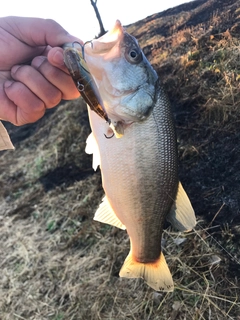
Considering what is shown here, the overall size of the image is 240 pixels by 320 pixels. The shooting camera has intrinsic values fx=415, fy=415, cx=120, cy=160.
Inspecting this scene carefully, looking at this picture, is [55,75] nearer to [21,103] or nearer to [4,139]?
[21,103]

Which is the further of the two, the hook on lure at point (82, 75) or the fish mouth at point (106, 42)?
the fish mouth at point (106, 42)

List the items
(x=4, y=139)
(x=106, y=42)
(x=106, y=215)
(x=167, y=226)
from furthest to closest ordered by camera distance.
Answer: (x=167, y=226), (x=4, y=139), (x=106, y=215), (x=106, y=42)

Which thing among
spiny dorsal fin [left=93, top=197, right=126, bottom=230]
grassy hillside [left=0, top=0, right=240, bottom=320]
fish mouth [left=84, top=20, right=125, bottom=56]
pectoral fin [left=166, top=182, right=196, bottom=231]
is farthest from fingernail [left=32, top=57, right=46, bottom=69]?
grassy hillside [left=0, top=0, right=240, bottom=320]

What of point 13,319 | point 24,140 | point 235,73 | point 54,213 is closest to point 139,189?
point 13,319

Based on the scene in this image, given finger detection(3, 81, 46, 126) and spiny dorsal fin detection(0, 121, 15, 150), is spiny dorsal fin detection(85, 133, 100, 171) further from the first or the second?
spiny dorsal fin detection(0, 121, 15, 150)

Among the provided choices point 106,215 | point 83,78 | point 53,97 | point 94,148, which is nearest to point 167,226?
point 106,215

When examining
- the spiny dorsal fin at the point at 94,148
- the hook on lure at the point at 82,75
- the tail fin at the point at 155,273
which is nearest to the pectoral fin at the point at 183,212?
the tail fin at the point at 155,273

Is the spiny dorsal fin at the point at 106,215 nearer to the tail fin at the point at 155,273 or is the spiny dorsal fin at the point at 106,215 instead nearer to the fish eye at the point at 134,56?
the tail fin at the point at 155,273

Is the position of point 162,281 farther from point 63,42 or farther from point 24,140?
point 24,140
